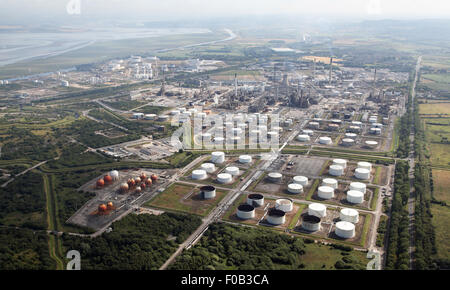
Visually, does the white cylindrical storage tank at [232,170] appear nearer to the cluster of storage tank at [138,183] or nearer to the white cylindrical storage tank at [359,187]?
the cluster of storage tank at [138,183]

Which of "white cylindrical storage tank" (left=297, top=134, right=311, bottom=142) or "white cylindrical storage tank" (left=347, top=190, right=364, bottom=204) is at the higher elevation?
"white cylindrical storage tank" (left=297, top=134, right=311, bottom=142)

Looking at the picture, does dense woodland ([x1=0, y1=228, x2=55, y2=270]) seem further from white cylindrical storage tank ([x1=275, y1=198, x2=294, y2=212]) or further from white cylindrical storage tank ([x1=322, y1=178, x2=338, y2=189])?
white cylindrical storage tank ([x1=322, y1=178, x2=338, y2=189])

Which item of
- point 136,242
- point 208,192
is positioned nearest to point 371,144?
point 208,192

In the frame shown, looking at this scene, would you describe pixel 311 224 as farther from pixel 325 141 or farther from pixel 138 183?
pixel 325 141

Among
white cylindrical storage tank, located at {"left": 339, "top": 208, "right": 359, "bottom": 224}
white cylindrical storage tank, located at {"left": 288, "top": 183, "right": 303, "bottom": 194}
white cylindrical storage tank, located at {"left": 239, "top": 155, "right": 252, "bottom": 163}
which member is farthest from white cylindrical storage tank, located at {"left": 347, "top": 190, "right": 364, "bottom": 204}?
white cylindrical storage tank, located at {"left": 239, "top": 155, "right": 252, "bottom": 163}

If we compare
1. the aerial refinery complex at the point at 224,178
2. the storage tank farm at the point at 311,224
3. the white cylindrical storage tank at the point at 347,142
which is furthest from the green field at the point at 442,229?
the white cylindrical storage tank at the point at 347,142

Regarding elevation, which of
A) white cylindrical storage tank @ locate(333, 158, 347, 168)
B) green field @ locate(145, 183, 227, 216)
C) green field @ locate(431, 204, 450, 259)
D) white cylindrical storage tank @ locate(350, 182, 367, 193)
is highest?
white cylindrical storage tank @ locate(333, 158, 347, 168)

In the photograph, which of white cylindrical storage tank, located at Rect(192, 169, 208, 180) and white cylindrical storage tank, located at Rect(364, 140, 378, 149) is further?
white cylindrical storage tank, located at Rect(364, 140, 378, 149)
